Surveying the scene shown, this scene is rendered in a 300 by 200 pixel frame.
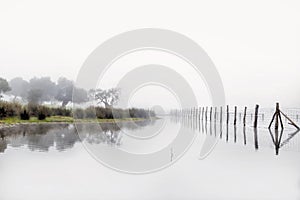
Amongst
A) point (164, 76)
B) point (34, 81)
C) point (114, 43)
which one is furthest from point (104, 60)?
point (34, 81)

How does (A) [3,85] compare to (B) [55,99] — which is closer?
(A) [3,85]

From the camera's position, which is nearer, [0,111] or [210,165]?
[210,165]

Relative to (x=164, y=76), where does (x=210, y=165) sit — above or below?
below

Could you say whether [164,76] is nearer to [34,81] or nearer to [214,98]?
[214,98]

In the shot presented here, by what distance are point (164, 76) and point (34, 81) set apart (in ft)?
126

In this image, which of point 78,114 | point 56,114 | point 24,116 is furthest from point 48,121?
point 78,114

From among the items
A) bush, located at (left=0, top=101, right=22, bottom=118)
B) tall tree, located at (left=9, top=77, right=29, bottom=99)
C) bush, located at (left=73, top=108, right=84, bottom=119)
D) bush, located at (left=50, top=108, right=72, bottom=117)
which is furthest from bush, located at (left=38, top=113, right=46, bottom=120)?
tall tree, located at (left=9, top=77, right=29, bottom=99)

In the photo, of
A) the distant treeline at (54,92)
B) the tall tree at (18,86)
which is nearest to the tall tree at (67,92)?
the distant treeline at (54,92)

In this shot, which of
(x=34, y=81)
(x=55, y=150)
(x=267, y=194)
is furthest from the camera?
(x=34, y=81)

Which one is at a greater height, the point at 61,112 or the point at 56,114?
the point at 61,112

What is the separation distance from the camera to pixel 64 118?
36.9 m

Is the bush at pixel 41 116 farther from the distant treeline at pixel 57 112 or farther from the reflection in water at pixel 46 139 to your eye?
the reflection in water at pixel 46 139

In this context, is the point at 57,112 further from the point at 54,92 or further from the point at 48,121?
the point at 54,92

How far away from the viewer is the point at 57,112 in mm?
36969
